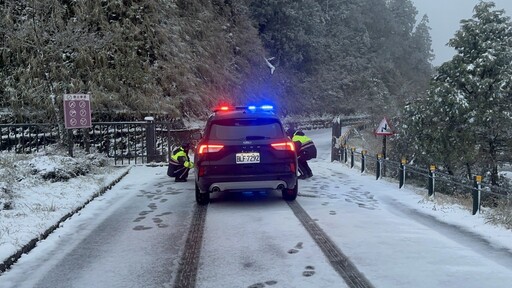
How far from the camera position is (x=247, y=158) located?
851 cm

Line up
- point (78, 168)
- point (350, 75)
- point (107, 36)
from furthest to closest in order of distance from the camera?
point (350, 75) → point (107, 36) → point (78, 168)

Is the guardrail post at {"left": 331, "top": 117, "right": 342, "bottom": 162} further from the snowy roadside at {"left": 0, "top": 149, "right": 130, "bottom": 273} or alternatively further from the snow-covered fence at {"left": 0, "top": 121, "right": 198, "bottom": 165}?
the snowy roadside at {"left": 0, "top": 149, "right": 130, "bottom": 273}

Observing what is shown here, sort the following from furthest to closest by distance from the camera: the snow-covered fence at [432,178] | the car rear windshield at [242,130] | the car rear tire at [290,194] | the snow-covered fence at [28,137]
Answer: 1. the snow-covered fence at [28,137]
2. the car rear tire at [290,194]
3. the car rear windshield at [242,130]
4. the snow-covered fence at [432,178]

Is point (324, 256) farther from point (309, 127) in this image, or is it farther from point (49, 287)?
point (309, 127)

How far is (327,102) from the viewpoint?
56469mm

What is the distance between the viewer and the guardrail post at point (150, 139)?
1666 centimetres

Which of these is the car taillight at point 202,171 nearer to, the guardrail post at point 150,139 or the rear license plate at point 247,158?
the rear license plate at point 247,158

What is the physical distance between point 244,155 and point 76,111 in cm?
683

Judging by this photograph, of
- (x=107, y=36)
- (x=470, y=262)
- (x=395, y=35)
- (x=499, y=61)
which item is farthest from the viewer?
(x=395, y=35)

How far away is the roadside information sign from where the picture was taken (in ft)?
42.1

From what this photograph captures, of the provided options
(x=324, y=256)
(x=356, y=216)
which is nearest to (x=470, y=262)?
(x=324, y=256)

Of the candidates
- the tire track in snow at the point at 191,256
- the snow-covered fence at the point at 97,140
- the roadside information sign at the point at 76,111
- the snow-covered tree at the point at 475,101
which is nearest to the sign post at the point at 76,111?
the roadside information sign at the point at 76,111

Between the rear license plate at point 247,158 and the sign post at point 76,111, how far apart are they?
21.6 feet

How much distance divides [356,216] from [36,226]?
17.6 feet
